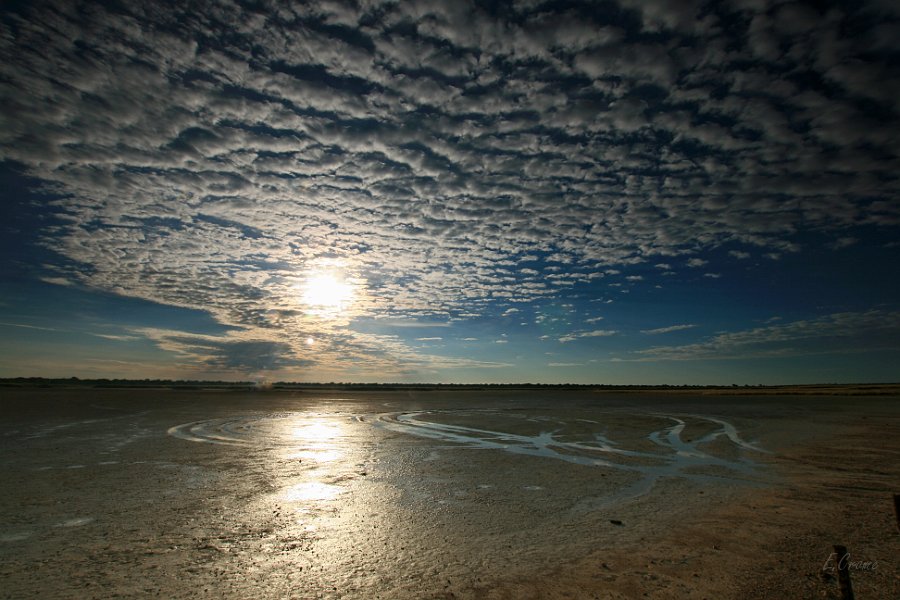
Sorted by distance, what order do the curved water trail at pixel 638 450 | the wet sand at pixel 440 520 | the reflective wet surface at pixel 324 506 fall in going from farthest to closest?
the curved water trail at pixel 638 450 < the reflective wet surface at pixel 324 506 < the wet sand at pixel 440 520

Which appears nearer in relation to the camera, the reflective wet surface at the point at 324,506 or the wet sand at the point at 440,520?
the wet sand at the point at 440,520

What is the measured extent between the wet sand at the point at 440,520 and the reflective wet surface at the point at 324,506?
40mm

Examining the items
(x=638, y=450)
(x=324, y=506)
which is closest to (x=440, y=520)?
(x=324, y=506)

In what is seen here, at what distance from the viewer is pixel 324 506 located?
866 cm

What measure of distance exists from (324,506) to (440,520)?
87.5 inches

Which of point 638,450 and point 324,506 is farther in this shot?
point 638,450

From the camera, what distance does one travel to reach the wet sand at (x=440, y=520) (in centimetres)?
550

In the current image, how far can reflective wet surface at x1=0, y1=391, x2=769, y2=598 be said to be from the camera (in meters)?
5.67

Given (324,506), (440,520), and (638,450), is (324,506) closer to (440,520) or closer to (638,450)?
(440,520)

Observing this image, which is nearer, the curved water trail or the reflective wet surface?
the reflective wet surface

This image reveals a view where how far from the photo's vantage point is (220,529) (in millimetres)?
7281

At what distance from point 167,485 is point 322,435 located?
9483mm

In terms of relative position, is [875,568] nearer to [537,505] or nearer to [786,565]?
[786,565]

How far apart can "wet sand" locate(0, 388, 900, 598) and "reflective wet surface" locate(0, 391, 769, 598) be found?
40 millimetres
